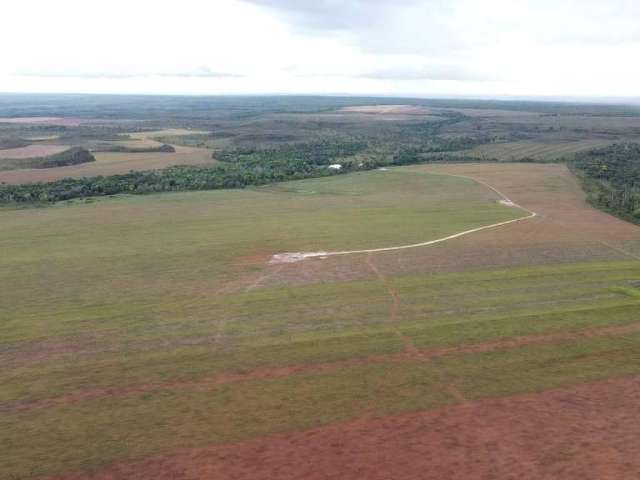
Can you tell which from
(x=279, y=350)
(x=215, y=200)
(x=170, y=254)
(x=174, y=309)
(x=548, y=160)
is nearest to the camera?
(x=279, y=350)

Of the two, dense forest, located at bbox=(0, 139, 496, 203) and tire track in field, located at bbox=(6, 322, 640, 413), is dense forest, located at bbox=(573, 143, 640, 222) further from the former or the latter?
tire track in field, located at bbox=(6, 322, 640, 413)

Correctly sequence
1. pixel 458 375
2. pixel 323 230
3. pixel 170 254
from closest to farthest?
pixel 458 375 < pixel 170 254 < pixel 323 230

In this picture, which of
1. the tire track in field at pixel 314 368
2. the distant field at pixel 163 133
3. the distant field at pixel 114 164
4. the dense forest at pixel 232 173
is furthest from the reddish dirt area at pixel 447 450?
the distant field at pixel 163 133

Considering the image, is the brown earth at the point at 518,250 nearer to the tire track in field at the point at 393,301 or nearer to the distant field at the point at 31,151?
the tire track in field at the point at 393,301

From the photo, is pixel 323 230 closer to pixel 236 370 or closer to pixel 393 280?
pixel 393 280

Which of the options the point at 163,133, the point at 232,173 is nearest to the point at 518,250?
the point at 232,173

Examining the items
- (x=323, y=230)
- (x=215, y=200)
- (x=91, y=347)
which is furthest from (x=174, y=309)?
(x=215, y=200)
